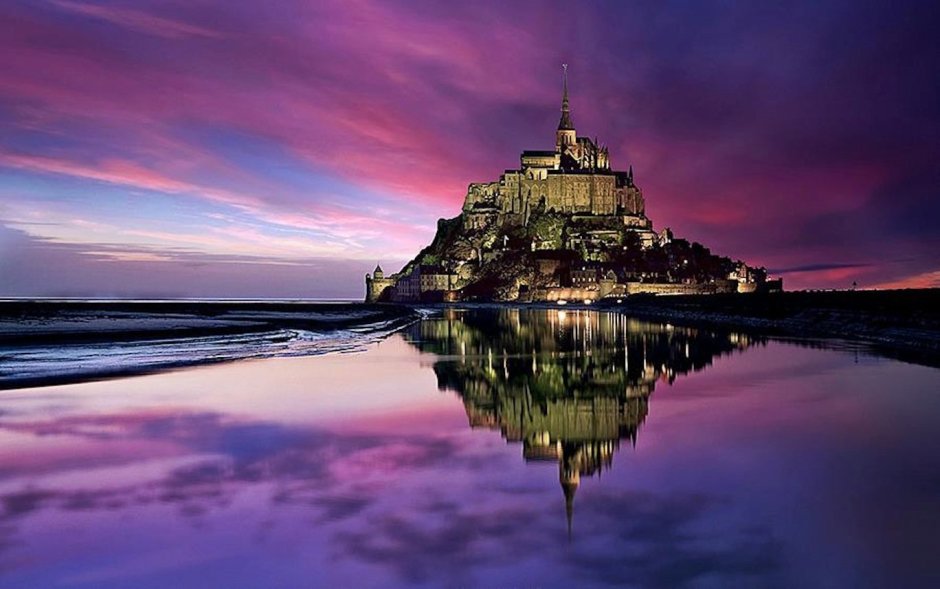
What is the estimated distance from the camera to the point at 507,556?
5.66 metres

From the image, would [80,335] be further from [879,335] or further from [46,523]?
[879,335]

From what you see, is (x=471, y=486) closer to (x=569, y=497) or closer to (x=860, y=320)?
(x=569, y=497)

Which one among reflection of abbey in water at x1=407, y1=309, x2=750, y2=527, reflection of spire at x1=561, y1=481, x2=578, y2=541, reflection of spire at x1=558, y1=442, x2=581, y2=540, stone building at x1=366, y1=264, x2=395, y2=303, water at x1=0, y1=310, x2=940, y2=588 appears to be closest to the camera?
water at x1=0, y1=310, x2=940, y2=588

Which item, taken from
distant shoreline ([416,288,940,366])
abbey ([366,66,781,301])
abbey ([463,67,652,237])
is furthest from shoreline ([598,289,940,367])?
abbey ([463,67,652,237])

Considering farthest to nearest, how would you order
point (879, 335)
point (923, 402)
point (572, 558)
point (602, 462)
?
1. point (879, 335)
2. point (923, 402)
3. point (602, 462)
4. point (572, 558)

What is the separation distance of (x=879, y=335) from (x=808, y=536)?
101ft

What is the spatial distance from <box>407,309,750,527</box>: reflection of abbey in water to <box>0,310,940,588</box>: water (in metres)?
0.10

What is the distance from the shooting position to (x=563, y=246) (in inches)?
5773

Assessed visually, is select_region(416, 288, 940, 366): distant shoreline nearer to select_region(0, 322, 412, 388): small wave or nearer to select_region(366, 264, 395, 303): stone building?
select_region(0, 322, 412, 388): small wave

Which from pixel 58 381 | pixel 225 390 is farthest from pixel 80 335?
pixel 225 390

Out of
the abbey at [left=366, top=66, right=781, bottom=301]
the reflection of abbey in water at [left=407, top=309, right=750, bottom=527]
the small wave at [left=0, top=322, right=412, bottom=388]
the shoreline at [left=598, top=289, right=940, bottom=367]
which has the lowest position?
the reflection of abbey in water at [left=407, top=309, right=750, bottom=527]

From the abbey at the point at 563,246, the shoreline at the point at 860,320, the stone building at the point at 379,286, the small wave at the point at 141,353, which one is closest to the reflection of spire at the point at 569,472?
the small wave at the point at 141,353

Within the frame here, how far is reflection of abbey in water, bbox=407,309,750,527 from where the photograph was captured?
1012 centimetres

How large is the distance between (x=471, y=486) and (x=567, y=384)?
955 cm
